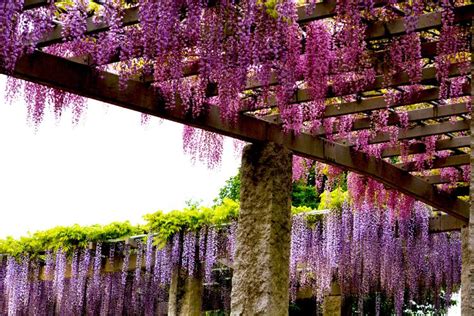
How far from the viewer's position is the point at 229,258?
9.14m

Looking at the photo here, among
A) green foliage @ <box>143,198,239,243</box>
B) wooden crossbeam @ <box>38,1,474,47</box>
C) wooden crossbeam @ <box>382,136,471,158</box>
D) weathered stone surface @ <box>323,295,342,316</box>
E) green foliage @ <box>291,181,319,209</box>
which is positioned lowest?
weathered stone surface @ <box>323,295,342,316</box>

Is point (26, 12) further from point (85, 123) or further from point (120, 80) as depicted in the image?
point (85, 123)

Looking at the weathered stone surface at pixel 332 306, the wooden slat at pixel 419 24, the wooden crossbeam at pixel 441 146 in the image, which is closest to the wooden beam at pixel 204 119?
the wooden crossbeam at pixel 441 146

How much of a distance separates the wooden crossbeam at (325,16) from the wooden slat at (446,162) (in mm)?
2483

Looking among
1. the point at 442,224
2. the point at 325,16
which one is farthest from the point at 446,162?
the point at 325,16

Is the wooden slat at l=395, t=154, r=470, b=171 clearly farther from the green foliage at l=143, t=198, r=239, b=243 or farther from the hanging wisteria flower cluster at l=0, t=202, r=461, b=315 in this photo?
the green foliage at l=143, t=198, r=239, b=243

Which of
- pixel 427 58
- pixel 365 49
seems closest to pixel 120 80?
pixel 365 49

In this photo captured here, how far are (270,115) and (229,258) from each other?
12.2 ft

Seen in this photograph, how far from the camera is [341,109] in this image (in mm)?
5668

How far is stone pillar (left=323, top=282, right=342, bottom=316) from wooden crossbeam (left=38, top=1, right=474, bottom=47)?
239 inches

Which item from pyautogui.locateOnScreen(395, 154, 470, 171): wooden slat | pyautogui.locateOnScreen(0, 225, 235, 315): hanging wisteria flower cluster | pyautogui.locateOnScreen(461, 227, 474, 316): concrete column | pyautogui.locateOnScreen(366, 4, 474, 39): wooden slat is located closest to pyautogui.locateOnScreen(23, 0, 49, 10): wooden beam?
pyautogui.locateOnScreen(366, 4, 474, 39): wooden slat

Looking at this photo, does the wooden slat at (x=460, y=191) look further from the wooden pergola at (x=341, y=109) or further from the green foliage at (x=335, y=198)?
the green foliage at (x=335, y=198)

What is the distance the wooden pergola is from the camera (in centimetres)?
437

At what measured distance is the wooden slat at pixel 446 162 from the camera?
22.0 ft
